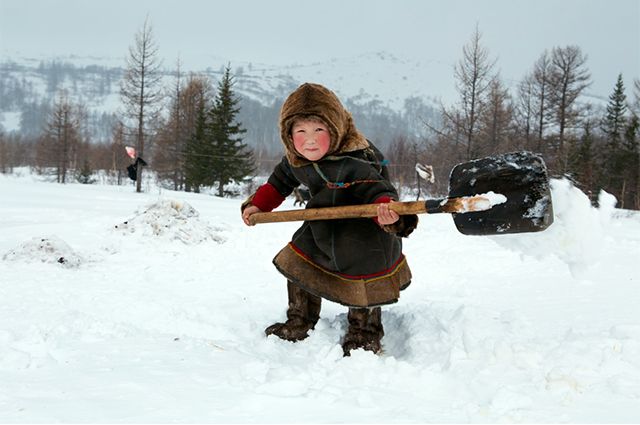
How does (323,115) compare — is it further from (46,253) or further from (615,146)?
(615,146)

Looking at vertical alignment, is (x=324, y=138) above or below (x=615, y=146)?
below

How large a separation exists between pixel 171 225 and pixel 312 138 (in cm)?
389

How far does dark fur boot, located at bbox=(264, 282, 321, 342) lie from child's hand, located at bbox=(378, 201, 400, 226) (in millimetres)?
895

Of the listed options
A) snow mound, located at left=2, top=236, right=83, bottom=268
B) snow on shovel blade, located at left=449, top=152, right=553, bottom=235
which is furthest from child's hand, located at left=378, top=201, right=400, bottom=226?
snow mound, located at left=2, top=236, right=83, bottom=268

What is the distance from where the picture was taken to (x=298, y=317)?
2756 mm

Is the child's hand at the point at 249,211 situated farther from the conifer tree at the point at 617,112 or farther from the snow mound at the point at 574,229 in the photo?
the conifer tree at the point at 617,112

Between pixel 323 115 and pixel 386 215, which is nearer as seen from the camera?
pixel 386 215

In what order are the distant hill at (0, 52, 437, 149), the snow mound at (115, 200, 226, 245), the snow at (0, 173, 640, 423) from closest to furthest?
the snow at (0, 173, 640, 423) → the snow mound at (115, 200, 226, 245) → the distant hill at (0, 52, 437, 149)

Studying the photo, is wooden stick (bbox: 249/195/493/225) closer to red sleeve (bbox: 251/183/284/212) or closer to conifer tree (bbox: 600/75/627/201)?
red sleeve (bbox: 251/183/284/212)

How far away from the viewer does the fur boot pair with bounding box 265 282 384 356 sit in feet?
8.03

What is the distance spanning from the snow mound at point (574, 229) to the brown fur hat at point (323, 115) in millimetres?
1062

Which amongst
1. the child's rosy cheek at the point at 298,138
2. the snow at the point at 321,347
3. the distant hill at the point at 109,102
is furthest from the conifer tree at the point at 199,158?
the distant hill at the point at 109,102

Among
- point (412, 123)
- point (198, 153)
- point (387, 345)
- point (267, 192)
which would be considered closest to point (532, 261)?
point (387, 345)

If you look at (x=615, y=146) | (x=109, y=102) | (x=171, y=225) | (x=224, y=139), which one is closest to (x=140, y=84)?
(x=224, y=139)
